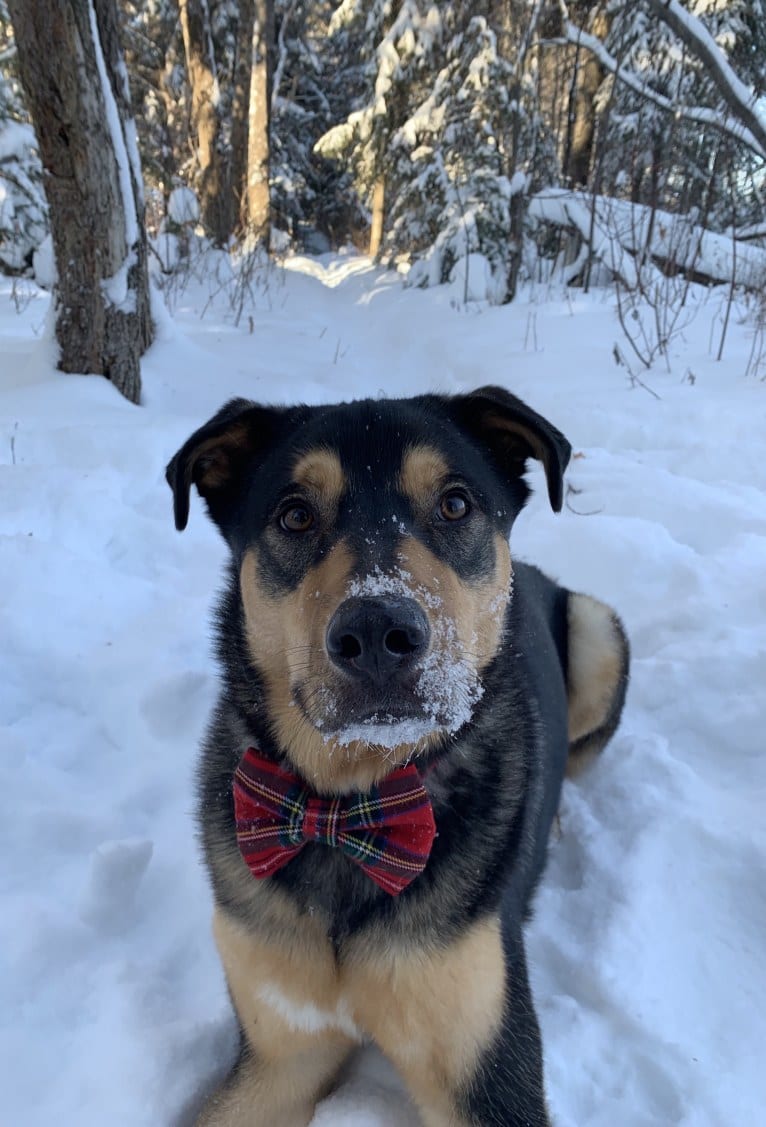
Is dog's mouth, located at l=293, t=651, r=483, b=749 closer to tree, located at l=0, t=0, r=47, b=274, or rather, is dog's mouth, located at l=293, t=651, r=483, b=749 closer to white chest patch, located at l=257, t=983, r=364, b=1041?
white chest patch, located at l=257, t=983, r=364, b=1041

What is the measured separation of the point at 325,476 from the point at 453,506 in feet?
1.23

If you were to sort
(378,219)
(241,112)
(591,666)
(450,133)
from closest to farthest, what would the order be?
(591,666) < (450,133) < (241,112) < (378,219)

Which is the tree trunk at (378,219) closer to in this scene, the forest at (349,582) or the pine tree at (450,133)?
the pine tree at (450,133)

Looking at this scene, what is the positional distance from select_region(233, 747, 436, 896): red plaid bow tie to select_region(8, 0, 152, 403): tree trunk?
5145 millimetres

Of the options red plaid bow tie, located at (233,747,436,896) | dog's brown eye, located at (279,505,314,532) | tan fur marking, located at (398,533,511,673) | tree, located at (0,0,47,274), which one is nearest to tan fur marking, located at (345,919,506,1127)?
red plaid bow tie, located at (233,747,436,896)

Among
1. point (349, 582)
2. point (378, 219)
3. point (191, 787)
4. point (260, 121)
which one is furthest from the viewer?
point (378, 219)

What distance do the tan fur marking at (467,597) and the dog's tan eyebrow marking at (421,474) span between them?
7.4 inches

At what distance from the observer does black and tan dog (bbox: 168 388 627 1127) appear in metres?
1.72

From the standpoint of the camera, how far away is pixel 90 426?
5441 mm

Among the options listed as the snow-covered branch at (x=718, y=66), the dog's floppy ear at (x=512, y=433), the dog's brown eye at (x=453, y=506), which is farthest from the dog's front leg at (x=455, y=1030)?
the snow-covered branch at (x=718, y=66)

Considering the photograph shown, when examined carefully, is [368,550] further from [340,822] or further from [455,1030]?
[455,1030]

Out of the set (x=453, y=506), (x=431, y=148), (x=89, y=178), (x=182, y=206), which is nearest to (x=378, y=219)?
(x=431, y=148)

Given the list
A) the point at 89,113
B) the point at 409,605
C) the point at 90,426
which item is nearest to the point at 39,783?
the point at 409,605

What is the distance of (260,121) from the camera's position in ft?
53.5
